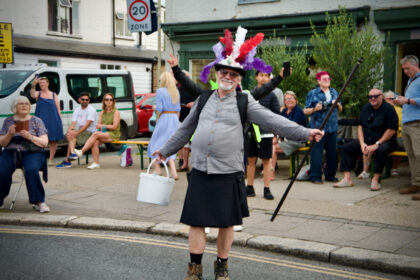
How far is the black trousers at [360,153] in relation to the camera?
8656 mm

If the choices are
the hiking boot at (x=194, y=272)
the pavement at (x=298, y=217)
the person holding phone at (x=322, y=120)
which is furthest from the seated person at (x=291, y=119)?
the hiking boot at (x=194, y=272)

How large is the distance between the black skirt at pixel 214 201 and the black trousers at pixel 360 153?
15.8 feet

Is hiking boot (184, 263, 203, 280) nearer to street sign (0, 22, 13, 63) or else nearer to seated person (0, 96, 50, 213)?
seated person (0, 96, 50, 213)

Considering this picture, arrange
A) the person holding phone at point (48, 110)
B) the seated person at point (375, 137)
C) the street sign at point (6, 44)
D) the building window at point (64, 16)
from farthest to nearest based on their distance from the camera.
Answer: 1. the building window at point (64, 16)
2. the street sign at point (6, 44)
3. the person holding phone at point (48, 110)
4. the seated person at point (375, 137)

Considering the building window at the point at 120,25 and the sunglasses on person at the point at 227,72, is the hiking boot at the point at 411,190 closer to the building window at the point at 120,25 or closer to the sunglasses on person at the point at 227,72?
the sunglasses on person at the point at 227,72

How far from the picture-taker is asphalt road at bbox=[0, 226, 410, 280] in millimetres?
4855

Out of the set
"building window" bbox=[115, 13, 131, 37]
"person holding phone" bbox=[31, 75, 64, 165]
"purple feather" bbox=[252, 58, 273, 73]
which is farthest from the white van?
"building window" bbox=[115, 13, 131, 37]

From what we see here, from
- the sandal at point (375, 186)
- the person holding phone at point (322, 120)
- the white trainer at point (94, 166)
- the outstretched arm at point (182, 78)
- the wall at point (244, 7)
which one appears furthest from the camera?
the wall at point (244, 7)

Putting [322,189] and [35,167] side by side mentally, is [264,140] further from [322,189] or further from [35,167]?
[35,167]

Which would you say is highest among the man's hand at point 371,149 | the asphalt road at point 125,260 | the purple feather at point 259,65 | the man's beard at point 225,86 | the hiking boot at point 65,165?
the purple feather at point 259,65

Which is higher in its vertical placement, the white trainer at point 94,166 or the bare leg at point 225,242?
the bare leg at point 225,242

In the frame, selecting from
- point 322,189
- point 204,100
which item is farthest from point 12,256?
point 322,189

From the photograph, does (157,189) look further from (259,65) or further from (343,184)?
(343,184)

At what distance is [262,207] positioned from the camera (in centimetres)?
736
